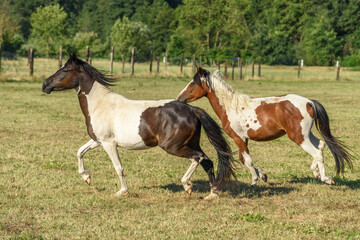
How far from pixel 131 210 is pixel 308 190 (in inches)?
128

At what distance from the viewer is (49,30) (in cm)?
7531

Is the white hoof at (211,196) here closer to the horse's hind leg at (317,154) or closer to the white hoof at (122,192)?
the white hoof at (122,192)

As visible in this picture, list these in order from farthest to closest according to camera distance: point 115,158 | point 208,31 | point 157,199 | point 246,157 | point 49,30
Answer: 1. point 208,31
2. point 49,30
3. point 246,157
4. point 115,158
5. point 157,199

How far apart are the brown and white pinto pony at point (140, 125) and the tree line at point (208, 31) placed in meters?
57.0

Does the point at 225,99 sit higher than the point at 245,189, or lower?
higher

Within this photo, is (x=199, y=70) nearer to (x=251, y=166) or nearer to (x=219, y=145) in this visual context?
(x=219, y=145)

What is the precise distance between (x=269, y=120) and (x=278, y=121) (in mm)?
156

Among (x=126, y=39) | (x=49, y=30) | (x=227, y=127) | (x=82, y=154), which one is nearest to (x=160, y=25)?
(x=126, y=39)

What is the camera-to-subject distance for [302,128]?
857 cm

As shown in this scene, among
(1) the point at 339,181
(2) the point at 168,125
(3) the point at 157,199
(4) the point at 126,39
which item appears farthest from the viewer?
(4) the point at 126,39

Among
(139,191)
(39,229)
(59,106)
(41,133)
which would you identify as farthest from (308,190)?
(59,106)

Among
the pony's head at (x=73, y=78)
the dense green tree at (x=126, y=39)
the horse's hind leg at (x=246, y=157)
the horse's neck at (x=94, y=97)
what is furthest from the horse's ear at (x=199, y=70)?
the dense green tree at (x=126, y=39)

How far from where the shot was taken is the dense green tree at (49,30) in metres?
74.3

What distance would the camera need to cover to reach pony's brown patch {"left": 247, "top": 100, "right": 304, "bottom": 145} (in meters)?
8.61
